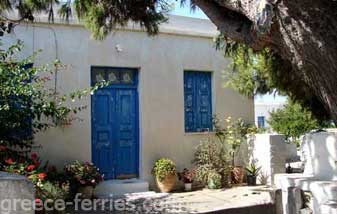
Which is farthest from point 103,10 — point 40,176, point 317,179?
point 317,179

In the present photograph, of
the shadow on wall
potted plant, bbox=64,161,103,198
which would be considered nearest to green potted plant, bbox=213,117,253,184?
potted plant, bbox=64,161,103,198

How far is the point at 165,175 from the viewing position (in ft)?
32.4

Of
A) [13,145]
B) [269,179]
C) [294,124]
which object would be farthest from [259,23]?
[294,124]

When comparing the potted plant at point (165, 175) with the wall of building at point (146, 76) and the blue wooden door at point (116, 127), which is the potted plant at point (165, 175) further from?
the blue wooden door at point (116, 127)

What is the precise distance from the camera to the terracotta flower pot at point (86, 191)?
8.86 metres

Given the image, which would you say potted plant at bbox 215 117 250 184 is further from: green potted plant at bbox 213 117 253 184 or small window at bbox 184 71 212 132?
small window at bbox 184 71 212 132

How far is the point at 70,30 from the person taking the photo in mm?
9570

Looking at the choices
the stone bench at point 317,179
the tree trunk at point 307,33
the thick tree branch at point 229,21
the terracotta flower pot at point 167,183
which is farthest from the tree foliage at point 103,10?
the terracotta flower pot at point 167,183

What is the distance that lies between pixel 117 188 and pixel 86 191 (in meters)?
0.81

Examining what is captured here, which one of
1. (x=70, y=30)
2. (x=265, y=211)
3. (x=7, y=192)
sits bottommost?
(x=265, y=211)

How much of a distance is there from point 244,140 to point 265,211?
3172 mm

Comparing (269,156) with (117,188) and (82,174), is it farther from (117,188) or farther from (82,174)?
(82,174)

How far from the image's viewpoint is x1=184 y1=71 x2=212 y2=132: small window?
430 inches

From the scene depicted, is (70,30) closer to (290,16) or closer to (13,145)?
(13,145)
